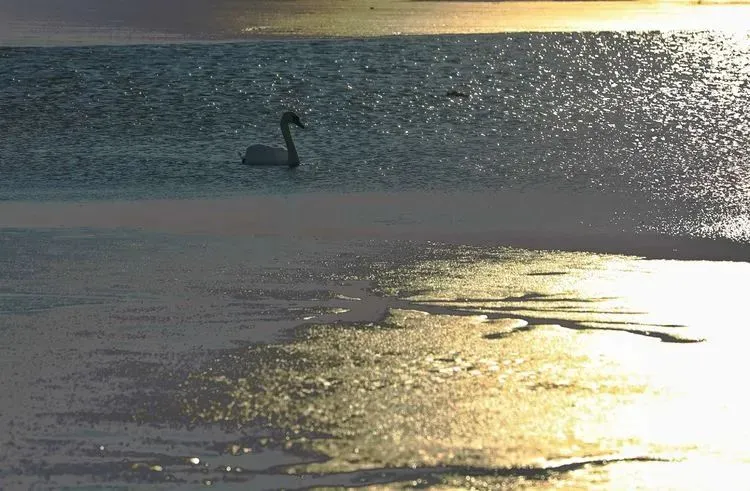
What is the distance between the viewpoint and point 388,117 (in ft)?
42.2

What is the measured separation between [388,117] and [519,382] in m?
8.76

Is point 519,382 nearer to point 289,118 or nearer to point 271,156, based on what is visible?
point 271,156

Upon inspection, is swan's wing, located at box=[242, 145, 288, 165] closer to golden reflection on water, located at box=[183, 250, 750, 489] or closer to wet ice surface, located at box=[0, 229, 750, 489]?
wet ice surface, located at box=[0, 229, 750, 489]

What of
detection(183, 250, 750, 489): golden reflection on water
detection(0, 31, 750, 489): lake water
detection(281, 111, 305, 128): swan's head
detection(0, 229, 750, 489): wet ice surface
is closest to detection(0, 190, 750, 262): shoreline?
detection(0, 31, 750, 489): lake water

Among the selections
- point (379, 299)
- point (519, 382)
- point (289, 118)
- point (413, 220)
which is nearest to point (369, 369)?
point (519, 382)

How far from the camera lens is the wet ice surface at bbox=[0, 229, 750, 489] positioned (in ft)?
11.6

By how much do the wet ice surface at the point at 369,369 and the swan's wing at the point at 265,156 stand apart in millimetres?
3624

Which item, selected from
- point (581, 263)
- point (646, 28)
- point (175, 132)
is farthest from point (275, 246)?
point (646, 28)

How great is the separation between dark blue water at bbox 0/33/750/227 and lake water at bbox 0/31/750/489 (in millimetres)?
64

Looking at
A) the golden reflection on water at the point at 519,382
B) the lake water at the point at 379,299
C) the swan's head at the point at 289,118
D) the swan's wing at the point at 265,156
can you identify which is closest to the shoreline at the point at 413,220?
the lake water at the point at 379,299

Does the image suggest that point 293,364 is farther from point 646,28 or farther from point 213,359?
point 646,28

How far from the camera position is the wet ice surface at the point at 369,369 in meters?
3.54

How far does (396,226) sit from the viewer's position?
293 inches

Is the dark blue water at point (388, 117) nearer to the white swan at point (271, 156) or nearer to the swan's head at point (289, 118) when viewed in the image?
the white swan at point (271, 156)
